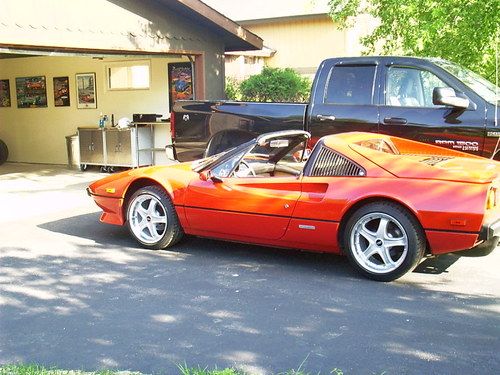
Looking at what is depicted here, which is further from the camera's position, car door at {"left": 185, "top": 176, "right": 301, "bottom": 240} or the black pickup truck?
the black pickup truck

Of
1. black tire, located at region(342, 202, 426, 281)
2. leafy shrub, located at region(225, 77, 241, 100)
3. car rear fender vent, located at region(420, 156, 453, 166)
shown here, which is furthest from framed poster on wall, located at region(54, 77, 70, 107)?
black tire, located at region(342, 202, 426, 281)

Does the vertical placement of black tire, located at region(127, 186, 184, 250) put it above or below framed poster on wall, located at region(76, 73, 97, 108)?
below

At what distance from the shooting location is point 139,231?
6.72 metres

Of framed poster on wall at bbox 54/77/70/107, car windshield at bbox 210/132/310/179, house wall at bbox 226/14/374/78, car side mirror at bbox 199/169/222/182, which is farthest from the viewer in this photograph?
house wall at bbox 226/14/374/78

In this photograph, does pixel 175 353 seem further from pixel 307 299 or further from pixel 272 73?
pixel 272 73

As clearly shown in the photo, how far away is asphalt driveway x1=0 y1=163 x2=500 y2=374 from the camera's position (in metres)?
3.93

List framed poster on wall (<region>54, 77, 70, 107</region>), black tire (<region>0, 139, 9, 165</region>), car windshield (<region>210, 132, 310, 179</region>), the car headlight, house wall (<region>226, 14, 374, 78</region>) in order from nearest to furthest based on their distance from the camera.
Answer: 1. the car headlight
2. car windshield (<region>210, 132, 310, 179</region>)
3. framed poster on wall (<region>54, 77, 70, 107</region>)
4. black tire (<region>0, 139, 9, 165</region>)
5. house wall (<region>226, 14, 374, 78</region>)

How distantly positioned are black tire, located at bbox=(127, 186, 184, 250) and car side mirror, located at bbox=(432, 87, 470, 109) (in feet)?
10.4

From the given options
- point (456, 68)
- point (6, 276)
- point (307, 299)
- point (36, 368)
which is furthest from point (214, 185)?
point (456, 68)

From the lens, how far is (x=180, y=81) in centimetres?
1415

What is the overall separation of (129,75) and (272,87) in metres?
4.65

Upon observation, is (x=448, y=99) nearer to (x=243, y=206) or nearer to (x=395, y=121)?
(x=395, y=121)

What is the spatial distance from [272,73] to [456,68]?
10971 millimetres

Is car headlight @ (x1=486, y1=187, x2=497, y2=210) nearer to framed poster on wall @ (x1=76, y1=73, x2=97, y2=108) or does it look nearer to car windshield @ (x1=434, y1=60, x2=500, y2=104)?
car windshield @ (x1=434, y1=60, x2=500, y2=104)
